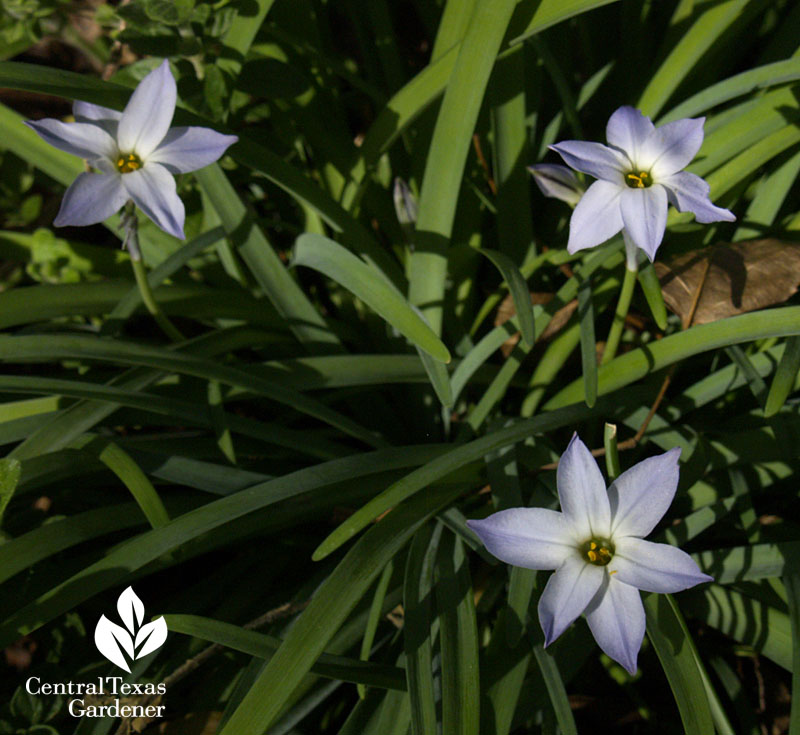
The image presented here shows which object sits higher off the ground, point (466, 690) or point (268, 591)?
point (268, 591)

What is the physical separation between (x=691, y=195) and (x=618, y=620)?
0.58 metres

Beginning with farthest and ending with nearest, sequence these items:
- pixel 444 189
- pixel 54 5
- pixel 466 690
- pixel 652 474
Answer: pixel 54 5 < pixel 444 189 < pixel 466 690 < pixel 652 474

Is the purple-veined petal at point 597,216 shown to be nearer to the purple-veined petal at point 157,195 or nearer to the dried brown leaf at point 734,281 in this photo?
the dried brown leaf at point 734,281

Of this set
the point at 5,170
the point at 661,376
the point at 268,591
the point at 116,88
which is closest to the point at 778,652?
the point at 661,376

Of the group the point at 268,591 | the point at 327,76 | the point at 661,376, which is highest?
the point at 327,76

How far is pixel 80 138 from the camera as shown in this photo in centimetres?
107

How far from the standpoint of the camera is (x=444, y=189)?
4.33ft

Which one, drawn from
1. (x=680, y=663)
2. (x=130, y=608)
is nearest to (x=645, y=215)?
(x=680, y=663)

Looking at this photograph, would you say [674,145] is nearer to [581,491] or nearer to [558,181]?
[558,181]

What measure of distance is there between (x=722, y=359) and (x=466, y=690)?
95 cm

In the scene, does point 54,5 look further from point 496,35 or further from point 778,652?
point 778,652

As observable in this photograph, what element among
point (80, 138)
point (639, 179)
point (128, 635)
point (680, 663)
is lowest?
point (680, 663)

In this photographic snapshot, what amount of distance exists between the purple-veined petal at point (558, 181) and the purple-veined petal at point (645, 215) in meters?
0.23

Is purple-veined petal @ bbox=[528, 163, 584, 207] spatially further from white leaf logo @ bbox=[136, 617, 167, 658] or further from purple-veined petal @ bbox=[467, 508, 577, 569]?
white leaf logo @ bbox=[136, 617, 167, 658]
